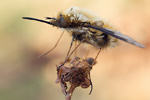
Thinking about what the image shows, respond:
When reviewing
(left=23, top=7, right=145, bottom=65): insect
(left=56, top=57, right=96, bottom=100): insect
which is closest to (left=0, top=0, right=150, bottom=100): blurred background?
(left=23, top=7, right=145, bottom=65): insect

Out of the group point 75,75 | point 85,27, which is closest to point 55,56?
point 85,27

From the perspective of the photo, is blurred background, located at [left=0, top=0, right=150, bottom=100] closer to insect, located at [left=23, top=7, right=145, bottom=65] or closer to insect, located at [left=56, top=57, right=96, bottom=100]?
insect, located at [left=23, top=7, right=145, bottom=65]

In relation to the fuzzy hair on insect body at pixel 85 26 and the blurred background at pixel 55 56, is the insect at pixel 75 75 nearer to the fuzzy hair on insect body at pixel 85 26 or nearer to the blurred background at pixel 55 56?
the fuzzy hair on insect body at pixel 85 26

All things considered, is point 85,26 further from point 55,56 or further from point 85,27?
point 55,56

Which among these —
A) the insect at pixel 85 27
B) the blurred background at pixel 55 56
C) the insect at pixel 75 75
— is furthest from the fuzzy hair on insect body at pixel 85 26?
the blurred background at pixel 55 56

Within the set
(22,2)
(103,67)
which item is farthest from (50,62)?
(22,2)

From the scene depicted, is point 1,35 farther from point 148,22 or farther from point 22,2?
point 148,22
